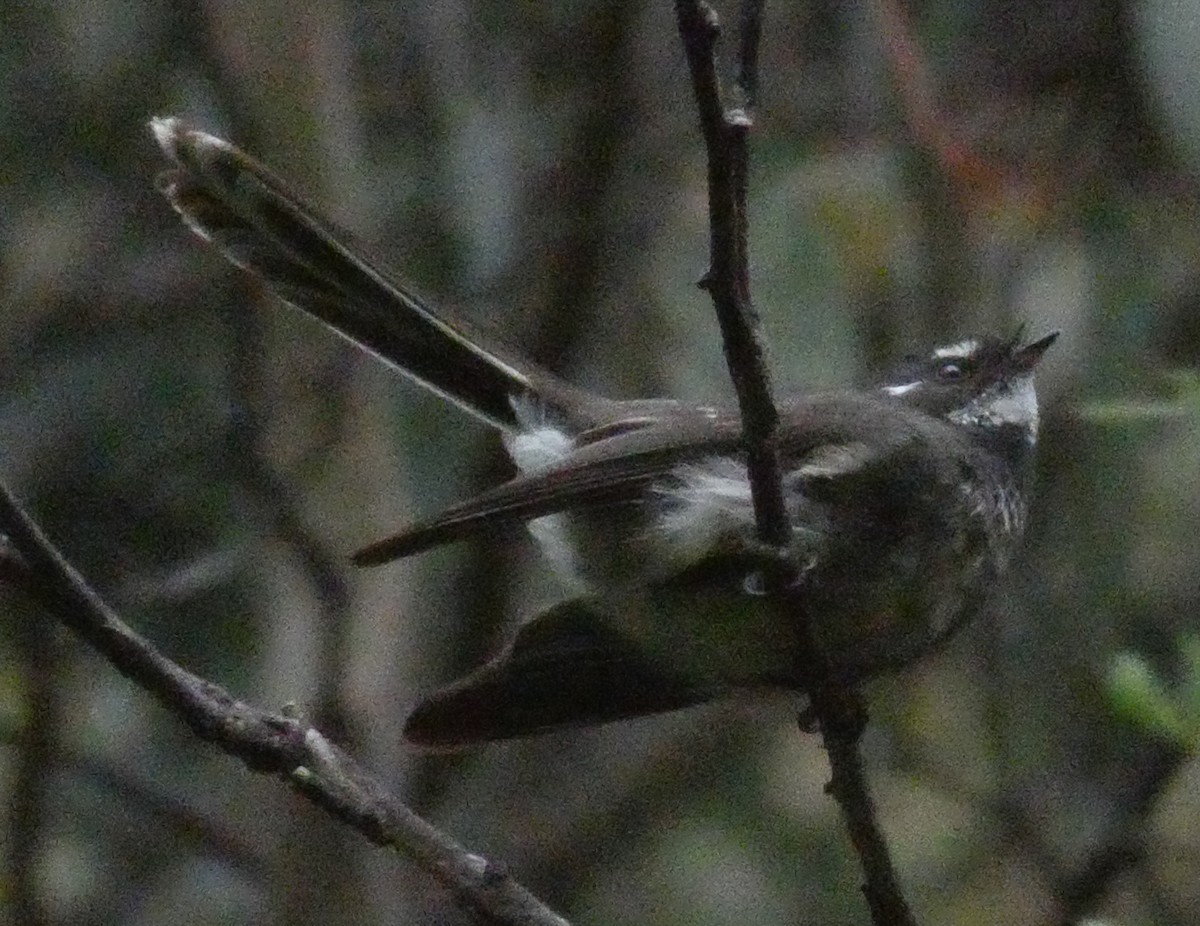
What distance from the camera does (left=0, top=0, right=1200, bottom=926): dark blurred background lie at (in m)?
4.08

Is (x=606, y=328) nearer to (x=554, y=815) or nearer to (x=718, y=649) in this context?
(x=554, y=815)

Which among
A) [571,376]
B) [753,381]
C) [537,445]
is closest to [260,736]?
[753,381]

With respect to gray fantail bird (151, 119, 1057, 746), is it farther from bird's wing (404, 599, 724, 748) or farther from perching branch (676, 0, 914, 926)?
perching branch (676, 0, 914, 926)

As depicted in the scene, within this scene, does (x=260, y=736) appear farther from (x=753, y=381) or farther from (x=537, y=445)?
(x=537, y=445)

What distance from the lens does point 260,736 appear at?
2.21m

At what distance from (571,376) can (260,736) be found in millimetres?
2131

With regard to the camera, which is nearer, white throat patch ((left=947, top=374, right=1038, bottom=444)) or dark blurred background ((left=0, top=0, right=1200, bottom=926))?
white throat patch ((left=947, top=374, right=1038, bottom=444))

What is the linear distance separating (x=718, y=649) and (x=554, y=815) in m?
1.18

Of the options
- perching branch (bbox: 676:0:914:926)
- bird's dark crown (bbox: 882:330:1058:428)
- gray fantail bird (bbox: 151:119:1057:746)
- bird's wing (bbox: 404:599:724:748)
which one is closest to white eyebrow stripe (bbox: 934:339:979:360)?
bird's dark crown (bbox: 882:330:1058:428)

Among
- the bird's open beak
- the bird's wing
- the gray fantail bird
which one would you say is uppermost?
the bird's open beak

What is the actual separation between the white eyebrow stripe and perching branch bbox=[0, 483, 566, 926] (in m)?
1.61

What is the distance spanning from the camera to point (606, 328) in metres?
4.67

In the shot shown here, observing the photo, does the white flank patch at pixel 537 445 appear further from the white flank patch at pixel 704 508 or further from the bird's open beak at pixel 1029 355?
the bird's open beak at pixel 1029 355

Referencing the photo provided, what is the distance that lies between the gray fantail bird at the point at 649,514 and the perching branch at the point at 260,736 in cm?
59
